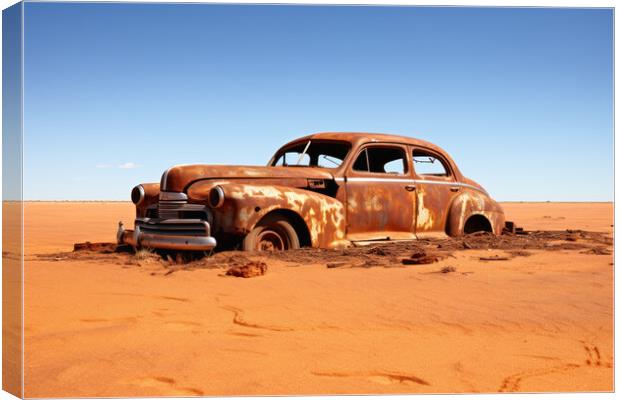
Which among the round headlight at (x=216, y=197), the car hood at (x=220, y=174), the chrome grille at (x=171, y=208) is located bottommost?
the chrome grille at (x=171, y=208)

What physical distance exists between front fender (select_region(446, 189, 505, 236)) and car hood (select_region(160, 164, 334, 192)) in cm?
212

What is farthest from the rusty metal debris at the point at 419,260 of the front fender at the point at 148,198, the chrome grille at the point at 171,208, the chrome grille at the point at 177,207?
the front fender at the point at 148,198

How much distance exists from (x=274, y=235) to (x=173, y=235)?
3.50 ft

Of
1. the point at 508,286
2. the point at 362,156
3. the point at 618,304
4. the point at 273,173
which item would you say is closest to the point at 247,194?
the point at 273,173

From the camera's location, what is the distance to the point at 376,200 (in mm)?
7555

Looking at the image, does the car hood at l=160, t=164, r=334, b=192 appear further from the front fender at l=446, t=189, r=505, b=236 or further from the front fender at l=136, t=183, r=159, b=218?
the front fender at l=446, t=189, r=505, b=236

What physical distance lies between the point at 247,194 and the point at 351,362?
3584 millimetres

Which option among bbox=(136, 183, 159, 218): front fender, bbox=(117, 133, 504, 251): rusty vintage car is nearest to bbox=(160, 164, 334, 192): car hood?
bbox=(117, 133, 504, 251): rusty vintage car

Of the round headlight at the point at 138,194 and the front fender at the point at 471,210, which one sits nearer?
the round headlight at the point at 138,194

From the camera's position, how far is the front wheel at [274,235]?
252 inches

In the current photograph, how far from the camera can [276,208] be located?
6367 mm

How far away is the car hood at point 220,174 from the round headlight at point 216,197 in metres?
0.52

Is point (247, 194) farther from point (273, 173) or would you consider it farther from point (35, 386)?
point (35, 386)

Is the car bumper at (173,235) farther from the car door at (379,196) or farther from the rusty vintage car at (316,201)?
the car door at (379,196)
